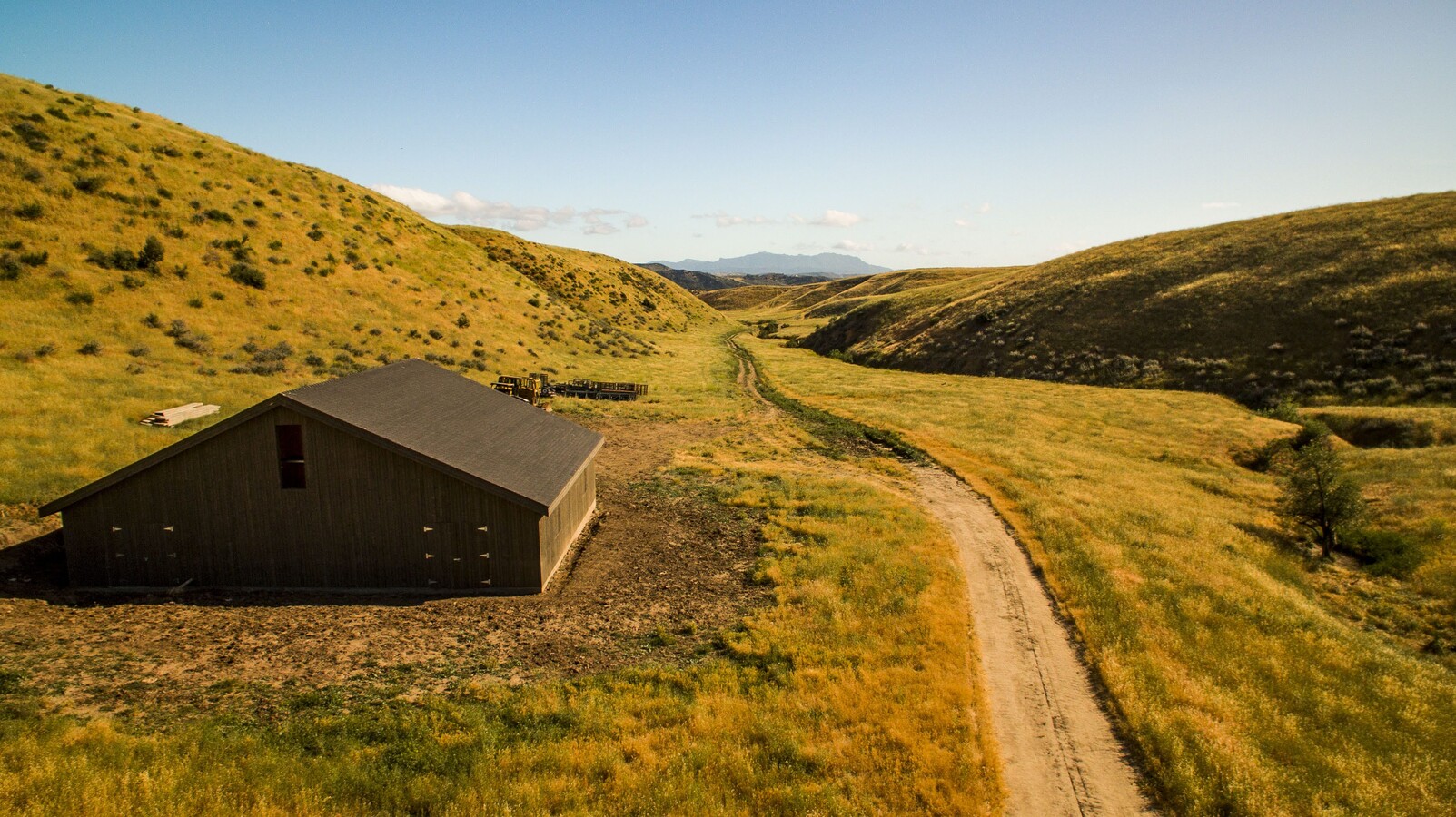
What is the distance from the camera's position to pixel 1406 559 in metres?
19.6

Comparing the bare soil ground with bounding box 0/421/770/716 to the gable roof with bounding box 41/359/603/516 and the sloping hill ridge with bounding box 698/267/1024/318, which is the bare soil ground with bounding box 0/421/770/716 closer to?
the gable roof with bounding box 41/359/603/516

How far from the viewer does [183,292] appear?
40.3 meters

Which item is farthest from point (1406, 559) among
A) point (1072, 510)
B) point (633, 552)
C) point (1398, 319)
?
point (1398, 319)

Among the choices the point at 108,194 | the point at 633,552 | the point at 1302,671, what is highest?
the point at 108,194

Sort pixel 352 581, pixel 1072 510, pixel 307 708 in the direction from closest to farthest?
1. pixel 307 708
2. pixel 352 581
3. pixel 1072 510

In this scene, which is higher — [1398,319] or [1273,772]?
[1398,319]

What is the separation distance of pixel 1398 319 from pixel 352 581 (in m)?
Answer: 66.8

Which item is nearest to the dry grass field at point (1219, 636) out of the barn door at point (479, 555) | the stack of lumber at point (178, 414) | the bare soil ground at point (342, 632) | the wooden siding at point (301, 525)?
the bare soil ground at point (342, 632)

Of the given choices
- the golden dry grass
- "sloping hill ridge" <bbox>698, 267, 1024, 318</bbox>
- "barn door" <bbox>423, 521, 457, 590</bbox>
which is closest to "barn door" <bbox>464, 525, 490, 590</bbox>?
"barn door" <bbox>423, 521, 457, 590</bbox>

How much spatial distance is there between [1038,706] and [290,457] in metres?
19.8

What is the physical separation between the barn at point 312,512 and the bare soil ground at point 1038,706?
12.3m

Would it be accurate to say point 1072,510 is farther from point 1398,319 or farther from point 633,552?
point 1398,319

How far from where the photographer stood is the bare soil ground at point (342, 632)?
12352 mm

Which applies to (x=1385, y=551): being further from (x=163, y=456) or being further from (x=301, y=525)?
(x=163, y=456)
